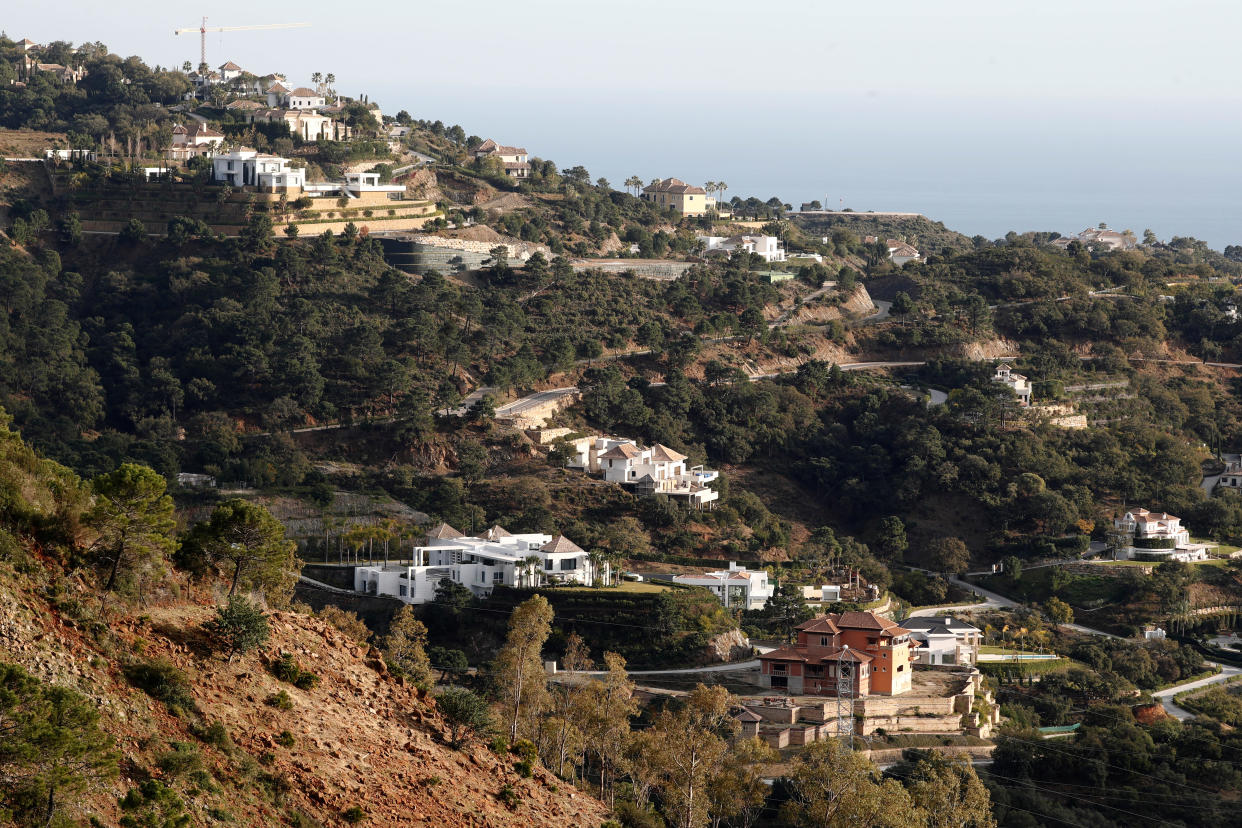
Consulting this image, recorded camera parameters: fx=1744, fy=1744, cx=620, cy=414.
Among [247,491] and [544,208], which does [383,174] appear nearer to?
[544,208]

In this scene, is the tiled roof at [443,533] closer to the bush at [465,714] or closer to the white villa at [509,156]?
the bush at [465,714]

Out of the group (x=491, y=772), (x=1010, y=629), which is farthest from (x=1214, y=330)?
(x=491, y=772)

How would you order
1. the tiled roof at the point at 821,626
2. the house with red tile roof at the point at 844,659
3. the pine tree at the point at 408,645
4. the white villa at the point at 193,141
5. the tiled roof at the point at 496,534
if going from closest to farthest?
the pine tree at the point at 408,645 → the house with red tile roof at the point at 844,659 → the tiled roof at the point at 821,626 → the tiled roof at the point at 496,534 → the white villa at the point at 193,141

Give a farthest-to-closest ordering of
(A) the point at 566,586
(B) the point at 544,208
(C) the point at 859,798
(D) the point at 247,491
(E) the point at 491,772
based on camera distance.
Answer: (B) the point at 544,208 < (D) the point at 247,491 < (A) the point at 566,586 < (C) the point at 859,798 < (E) the point at 491,772

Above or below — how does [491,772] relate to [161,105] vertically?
below

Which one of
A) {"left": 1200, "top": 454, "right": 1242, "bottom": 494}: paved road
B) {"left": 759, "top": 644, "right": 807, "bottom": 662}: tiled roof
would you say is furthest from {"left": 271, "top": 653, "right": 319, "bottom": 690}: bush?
{"left": 1200, "top": 454, "right": 1242, "bottom": 494}: paved road

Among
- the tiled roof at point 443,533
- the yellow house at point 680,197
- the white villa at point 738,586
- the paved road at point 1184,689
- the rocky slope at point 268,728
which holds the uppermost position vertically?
the yellow house at point 680,197

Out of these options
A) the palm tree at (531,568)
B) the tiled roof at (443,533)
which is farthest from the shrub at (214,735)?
the tiled roof at (443,533)

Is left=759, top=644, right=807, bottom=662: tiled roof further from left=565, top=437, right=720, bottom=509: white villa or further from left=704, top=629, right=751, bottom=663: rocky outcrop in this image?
left=565, top=437, right=720, bottom=509: white villa
